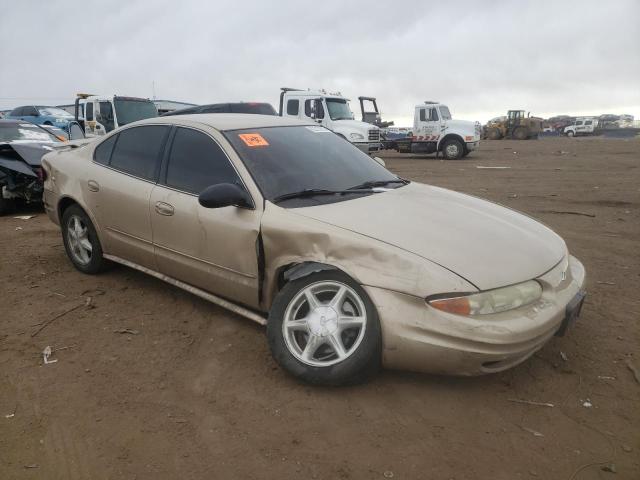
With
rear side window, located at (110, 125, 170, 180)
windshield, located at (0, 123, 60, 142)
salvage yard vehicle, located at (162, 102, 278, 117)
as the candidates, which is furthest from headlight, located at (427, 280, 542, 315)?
salvage yard vehicle, located at (162, 102, 278, 117)

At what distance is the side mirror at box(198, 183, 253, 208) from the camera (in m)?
3.00

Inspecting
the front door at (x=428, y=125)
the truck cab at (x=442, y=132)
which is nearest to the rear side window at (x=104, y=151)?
the truck cab at (x=442, y=132)

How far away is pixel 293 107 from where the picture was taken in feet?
54.6

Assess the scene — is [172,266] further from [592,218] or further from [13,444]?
[592,218]

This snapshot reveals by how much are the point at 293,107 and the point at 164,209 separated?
44.9 feet

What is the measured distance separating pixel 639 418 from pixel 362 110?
1709 centimetres

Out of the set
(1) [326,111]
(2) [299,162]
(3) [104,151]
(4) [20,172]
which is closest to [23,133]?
(4) [20,172]

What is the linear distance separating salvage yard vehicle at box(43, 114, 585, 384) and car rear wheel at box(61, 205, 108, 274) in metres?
0.15

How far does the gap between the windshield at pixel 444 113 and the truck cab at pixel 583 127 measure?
34165 mm

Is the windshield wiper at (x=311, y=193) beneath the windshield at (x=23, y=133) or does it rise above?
beneath

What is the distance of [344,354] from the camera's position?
8.98 ft

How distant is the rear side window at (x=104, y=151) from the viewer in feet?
14.1

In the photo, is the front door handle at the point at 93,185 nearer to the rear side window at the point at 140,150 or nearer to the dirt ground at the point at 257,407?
the rear side window at the point at 140,150

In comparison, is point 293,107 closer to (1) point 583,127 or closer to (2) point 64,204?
(2) point 64,204
